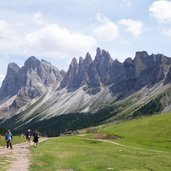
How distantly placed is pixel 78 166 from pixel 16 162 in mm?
7827

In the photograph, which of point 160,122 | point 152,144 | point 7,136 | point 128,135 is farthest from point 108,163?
point 160,122

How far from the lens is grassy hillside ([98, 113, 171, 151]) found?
10194 cm

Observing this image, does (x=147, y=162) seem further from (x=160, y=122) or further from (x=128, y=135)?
(x=160, y=122)

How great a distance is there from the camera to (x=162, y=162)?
54.2 m

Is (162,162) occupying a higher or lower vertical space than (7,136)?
lower

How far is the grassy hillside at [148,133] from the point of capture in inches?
4013

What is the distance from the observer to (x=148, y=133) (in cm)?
11850

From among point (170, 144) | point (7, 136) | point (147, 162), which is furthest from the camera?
point (170, 144)

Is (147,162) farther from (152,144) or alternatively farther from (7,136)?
(152,144)

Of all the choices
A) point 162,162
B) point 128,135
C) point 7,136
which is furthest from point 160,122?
point 162,162

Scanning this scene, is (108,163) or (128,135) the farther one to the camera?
(128,135)

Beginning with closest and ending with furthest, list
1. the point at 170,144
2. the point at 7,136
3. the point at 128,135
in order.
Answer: the point at 7,136, the point at 170,144, the point at 128,135

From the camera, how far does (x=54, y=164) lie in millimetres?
49125

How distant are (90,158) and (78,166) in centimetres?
819
